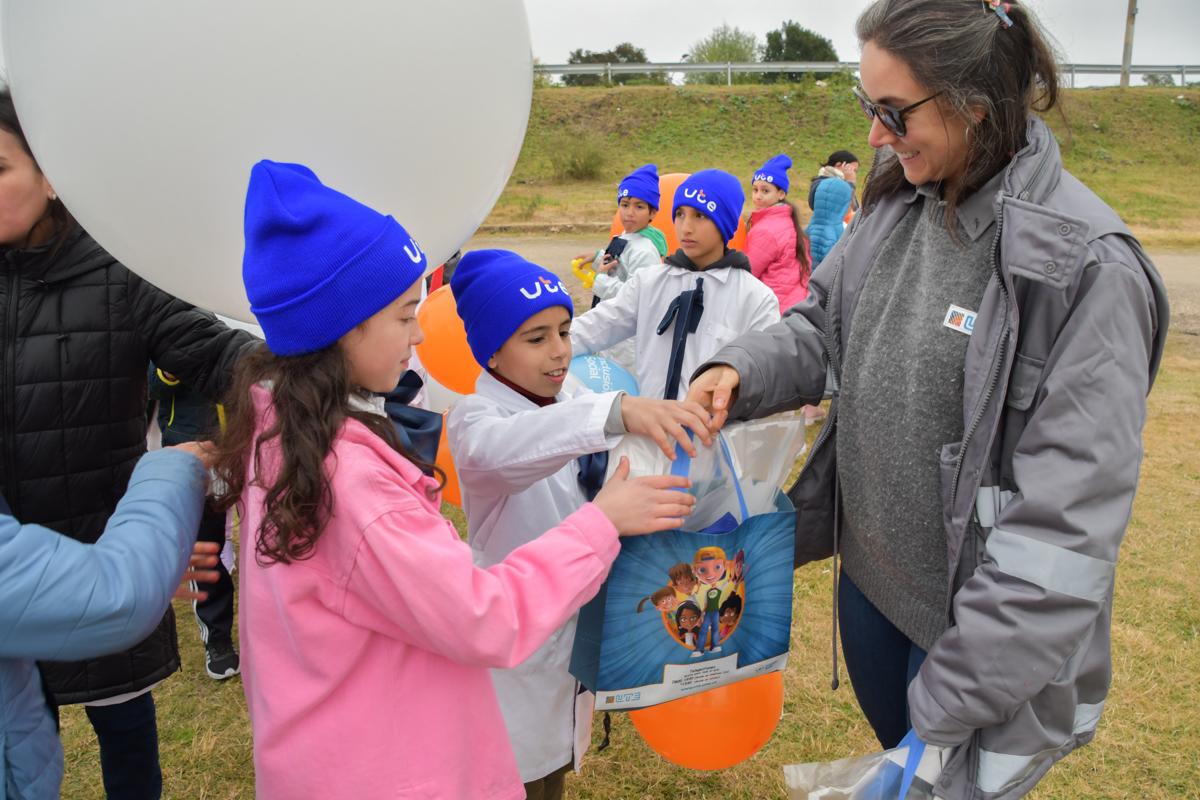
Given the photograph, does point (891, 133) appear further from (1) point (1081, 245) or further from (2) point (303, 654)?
(2) point (303, 654)

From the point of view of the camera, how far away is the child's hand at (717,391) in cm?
159

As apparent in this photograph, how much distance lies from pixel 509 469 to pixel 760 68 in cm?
3076

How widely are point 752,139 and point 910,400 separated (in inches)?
949

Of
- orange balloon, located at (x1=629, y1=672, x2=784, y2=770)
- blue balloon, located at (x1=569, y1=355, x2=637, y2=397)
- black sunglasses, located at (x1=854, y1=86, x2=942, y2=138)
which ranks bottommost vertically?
orange balloon, located at (x1=629, y1=672, x2=784, y2=770)

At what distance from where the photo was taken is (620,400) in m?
1.56

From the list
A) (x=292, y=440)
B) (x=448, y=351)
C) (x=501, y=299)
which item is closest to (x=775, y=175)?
(x=448, y=351)

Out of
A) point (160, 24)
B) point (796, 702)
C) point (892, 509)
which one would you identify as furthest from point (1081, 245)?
point (796, 702)

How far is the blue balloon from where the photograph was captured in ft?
10.6

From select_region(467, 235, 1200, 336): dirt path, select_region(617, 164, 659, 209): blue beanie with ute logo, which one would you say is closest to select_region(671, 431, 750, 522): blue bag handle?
select_region(617, 164, 659, 209): blue beanie with ute logo

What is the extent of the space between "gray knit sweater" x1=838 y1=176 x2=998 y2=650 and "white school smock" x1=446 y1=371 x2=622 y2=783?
534mm

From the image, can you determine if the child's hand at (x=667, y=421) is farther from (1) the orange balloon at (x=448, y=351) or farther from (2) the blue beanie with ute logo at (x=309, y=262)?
(1) the orange balloon at (x=448, y=351)

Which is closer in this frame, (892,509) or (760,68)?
(892,509)

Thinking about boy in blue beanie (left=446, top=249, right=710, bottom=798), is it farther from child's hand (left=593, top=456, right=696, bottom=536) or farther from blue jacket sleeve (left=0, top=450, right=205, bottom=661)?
blue jacket sleeve (left=0, top=450, right=205, bottom=661)

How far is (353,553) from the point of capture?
1188 millimetres
